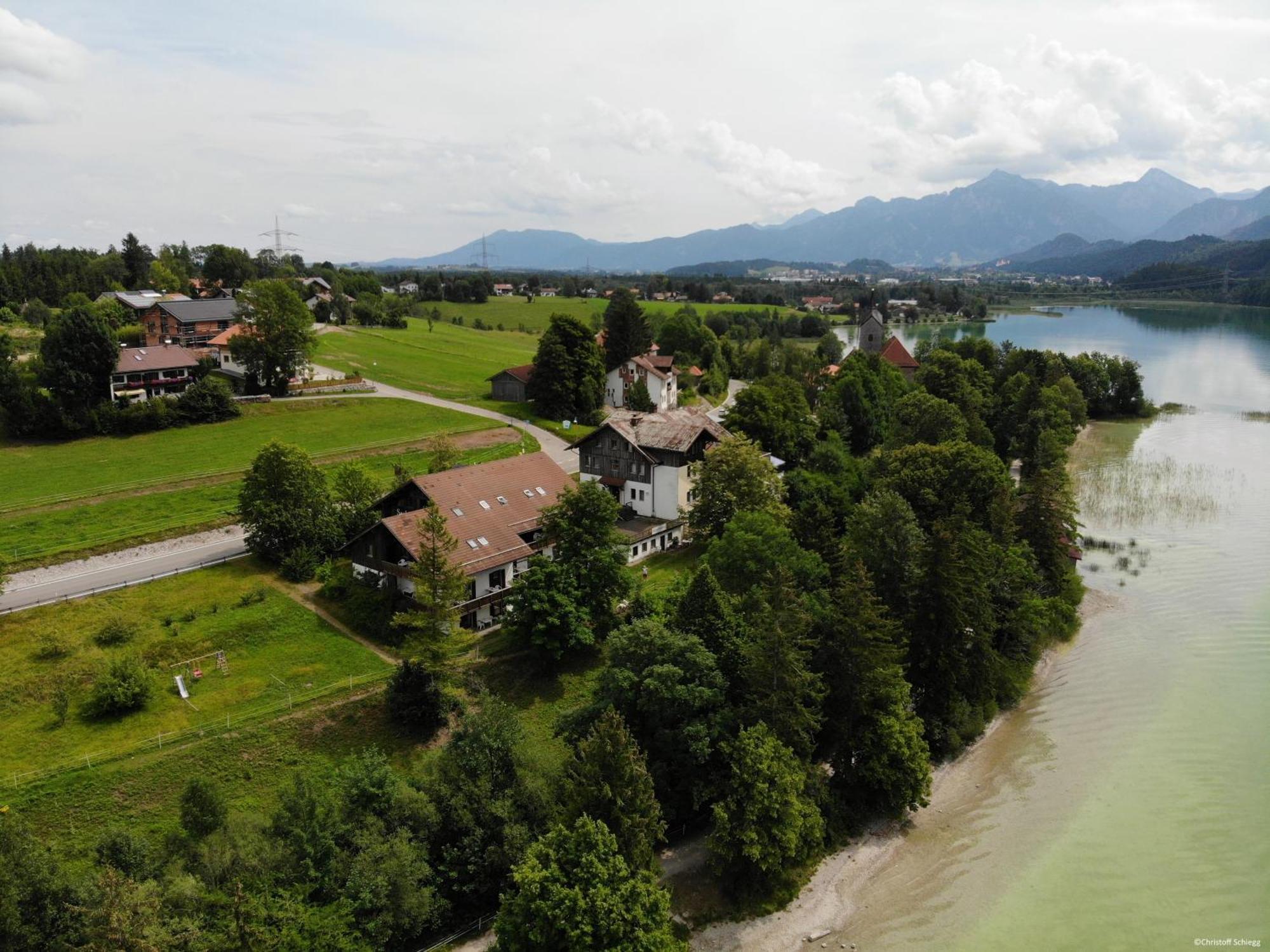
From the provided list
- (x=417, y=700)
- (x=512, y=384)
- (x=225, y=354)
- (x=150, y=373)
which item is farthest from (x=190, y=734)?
(x=225, y=354)

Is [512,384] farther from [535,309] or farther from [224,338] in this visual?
[535,309]

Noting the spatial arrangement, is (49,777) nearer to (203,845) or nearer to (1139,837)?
(203,845)

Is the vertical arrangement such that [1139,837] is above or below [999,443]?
below

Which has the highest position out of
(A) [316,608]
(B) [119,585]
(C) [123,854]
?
(B) [119,585]

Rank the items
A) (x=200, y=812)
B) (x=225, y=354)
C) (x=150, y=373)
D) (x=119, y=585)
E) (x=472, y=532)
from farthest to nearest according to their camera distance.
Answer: (x=225, y=354) → (x=150, y=373) → (x=472, y=532) → (x=119, y=585) → (x=200, y=812)

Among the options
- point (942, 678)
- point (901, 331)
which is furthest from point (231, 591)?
point (901, 331)

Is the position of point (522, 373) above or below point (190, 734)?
above

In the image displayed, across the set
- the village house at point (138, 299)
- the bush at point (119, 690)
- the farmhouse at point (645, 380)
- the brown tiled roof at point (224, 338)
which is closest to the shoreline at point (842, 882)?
the bush at point (119, 690)
